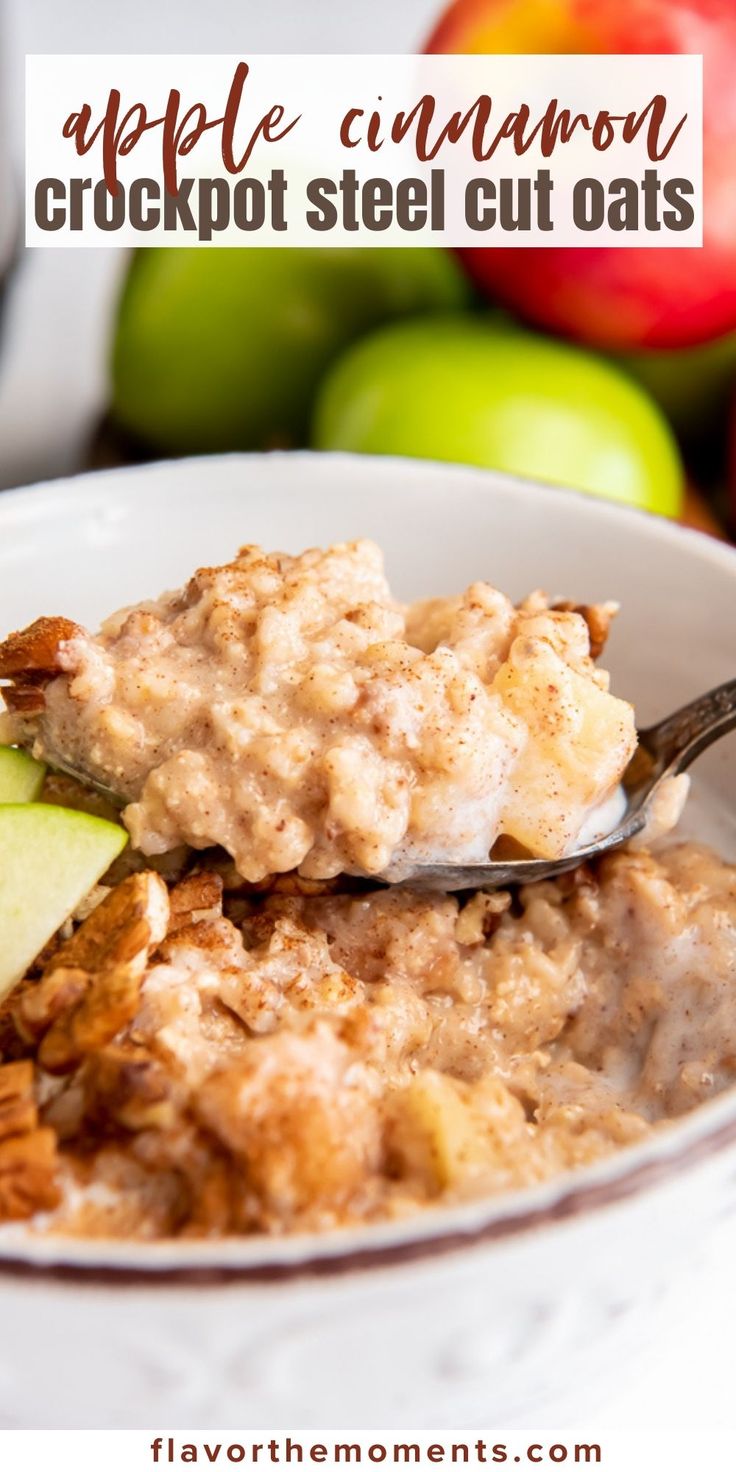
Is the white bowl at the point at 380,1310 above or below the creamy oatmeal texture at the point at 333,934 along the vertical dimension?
below

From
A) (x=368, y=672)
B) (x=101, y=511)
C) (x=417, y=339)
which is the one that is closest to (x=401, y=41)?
(x=417, y=339)

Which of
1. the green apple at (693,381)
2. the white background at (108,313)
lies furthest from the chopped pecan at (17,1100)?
the green apple at (693,381)

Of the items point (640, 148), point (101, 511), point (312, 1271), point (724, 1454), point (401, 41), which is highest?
point (401, 41)

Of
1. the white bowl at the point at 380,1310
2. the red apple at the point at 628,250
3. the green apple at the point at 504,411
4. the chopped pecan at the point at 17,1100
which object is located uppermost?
the red apple at the point at 628,250

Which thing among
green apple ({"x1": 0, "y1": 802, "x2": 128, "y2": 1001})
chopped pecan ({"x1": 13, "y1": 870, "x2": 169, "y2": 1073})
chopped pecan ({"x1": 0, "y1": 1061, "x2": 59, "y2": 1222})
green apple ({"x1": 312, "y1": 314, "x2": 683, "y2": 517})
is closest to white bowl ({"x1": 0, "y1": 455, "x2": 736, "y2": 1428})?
chopped pecan ({"x1": 0, "y1": 1061, "x2": 59, "y2": 1222})

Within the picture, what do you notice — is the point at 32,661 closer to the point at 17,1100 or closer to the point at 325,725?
the point at 325,725

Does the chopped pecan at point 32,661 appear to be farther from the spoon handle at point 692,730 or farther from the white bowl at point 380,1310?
the spoon handle at point 692,730

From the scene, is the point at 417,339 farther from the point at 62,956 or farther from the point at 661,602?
the point at 62,956

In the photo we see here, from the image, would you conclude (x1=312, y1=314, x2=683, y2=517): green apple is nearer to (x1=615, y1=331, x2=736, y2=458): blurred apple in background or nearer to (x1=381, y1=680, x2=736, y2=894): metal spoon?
(x1=615, y1=331, x2=736, y2=458): blurred apple in background
